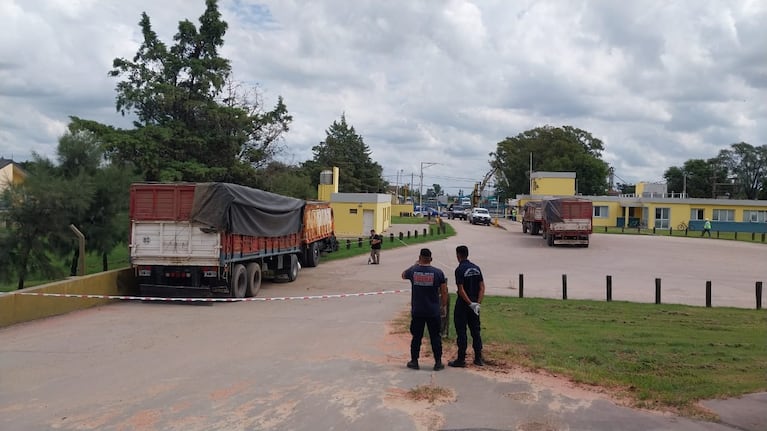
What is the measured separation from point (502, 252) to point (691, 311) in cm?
1939

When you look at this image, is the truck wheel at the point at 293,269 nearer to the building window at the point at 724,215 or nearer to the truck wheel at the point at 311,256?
the truck wheel at the point at 311,256

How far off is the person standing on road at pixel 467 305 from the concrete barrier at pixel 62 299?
8540 mm

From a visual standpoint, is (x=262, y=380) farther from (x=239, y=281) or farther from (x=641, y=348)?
(x=239, y=281)

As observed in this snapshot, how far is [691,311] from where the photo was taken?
16500 mm

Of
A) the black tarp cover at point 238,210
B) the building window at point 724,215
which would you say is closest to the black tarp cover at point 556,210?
the black tarp cover at point 238,210

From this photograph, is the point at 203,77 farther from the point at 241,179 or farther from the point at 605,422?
the point at 605,422

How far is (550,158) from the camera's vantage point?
103375mm

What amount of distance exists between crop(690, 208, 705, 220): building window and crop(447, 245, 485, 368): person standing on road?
60.2 meters

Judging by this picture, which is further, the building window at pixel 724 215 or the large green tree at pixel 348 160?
the large green tree at pixel 348 160

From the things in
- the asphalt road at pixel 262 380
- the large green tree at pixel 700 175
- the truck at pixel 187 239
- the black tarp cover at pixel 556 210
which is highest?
the large green tree at pixel 700 175

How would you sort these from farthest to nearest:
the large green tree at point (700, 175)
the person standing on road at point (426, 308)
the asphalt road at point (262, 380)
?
1. the large green tree at point (700, 175)
2. the person standing on road at point (426, 308)
3. the asphalt road at point (262, 380)

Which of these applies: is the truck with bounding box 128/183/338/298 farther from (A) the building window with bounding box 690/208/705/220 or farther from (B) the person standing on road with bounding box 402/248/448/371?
(A) the building window with bounding box 690/208/705/220

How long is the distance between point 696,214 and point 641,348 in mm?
57921

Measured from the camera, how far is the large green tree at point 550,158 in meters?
99.7
